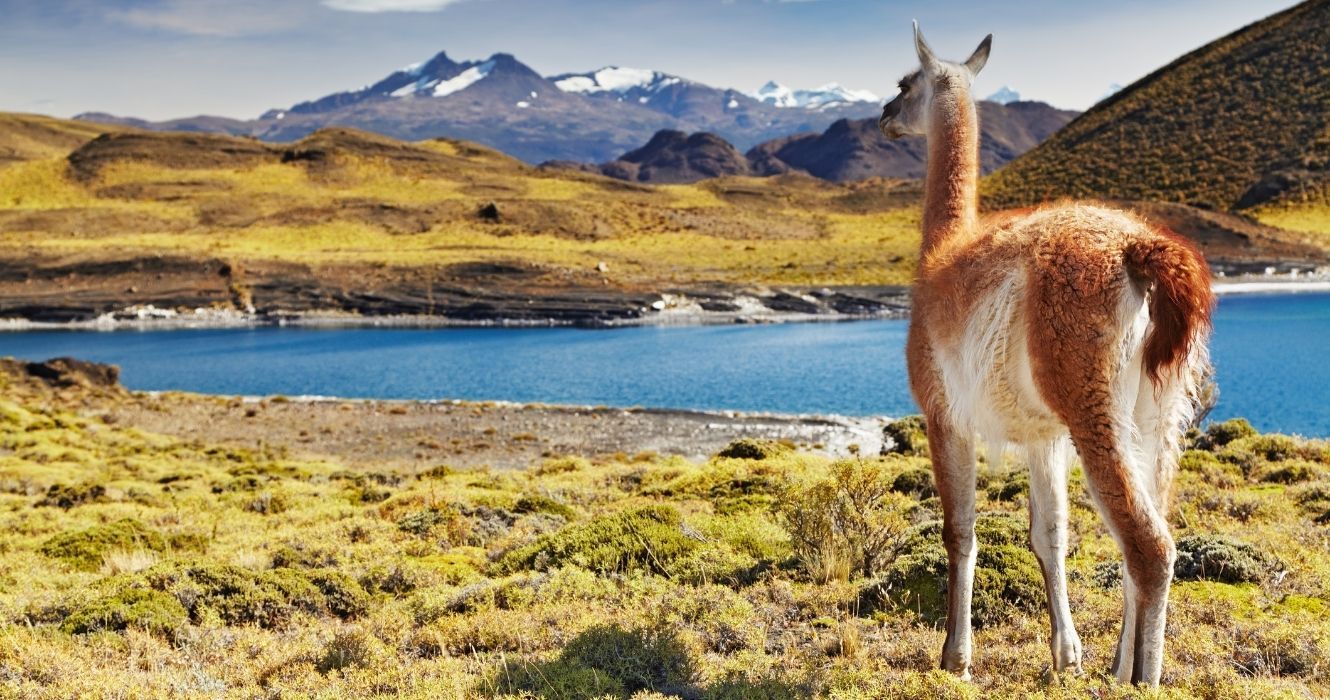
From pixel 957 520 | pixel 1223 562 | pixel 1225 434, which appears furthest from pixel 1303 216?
pixel 957 520

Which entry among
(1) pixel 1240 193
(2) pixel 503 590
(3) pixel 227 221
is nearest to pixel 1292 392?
(2) pixel 503 590

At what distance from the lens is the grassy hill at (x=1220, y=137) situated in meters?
65.4

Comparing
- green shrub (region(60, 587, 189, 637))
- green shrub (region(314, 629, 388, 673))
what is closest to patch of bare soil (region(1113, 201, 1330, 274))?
green shrub (region(314, 629, 388, 673))

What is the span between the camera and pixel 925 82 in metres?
4.94

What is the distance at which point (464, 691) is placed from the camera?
4.66 meters

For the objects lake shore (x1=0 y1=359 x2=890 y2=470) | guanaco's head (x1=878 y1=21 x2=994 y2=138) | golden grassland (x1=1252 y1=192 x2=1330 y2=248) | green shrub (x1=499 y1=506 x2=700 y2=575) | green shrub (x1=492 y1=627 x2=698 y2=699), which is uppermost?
golden grassland (x1=1252 y1=192 x2=1330 y2=248)

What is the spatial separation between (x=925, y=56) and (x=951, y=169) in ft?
2.24

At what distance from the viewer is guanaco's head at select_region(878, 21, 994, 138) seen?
482 centimetres

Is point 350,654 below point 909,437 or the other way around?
the other way around

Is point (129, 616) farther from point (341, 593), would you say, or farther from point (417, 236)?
point (417, 236)

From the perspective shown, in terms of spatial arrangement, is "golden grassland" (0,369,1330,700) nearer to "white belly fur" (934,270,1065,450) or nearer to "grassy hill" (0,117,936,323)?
"white belly fur" (934,270,1065,450)

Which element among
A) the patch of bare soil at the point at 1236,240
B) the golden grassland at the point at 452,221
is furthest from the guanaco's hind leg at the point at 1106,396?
the patch of bare soil at the point at 1236,240

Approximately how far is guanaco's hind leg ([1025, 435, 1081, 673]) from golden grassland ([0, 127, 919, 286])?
53.6m

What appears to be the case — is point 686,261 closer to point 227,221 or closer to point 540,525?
point 227,221
